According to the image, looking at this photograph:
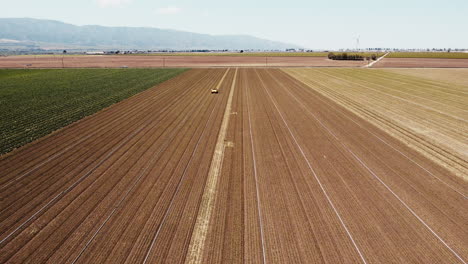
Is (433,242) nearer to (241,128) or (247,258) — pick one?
(247,258)

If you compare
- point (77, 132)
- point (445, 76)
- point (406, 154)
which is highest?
point (445, 76)

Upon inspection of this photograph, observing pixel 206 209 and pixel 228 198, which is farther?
pixel 228 198

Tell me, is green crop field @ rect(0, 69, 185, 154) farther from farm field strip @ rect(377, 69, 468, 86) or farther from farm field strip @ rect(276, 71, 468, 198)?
farm field strip @ rect(377, 69, 468, 86)

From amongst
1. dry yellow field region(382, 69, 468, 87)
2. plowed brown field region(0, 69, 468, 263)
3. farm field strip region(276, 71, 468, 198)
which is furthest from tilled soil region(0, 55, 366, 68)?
plowed brown field region(0, 69, 468, 263)

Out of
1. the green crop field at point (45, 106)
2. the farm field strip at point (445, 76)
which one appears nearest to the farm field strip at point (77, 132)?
the green crop field at point (45, 106)

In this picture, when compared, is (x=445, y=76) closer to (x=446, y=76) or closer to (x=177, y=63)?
(x=446, y=76)

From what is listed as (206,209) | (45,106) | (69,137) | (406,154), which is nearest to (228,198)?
(206,209)

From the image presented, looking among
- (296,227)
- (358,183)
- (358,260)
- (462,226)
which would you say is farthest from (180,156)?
(462,226)

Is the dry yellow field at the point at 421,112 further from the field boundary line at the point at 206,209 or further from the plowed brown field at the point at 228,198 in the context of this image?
the field boundary line at the point at 206,209
